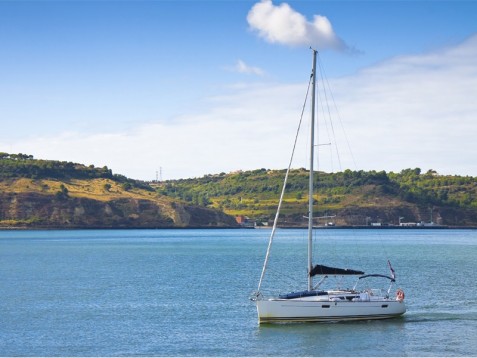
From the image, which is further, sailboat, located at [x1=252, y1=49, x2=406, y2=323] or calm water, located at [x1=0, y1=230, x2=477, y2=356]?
sailboat, located at [x1=252, y1=49, x2=406, y2=323]

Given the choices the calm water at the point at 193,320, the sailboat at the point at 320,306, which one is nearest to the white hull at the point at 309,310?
the sailboat at the point at 320,306

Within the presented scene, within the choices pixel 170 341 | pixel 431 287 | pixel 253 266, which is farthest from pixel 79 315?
pixel 253 266

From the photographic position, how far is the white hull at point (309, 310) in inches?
1726

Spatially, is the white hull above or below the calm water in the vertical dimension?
above

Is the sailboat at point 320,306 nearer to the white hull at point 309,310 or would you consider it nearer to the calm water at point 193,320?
the white hull at point 309,310

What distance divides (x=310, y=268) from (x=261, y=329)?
15.6 ft

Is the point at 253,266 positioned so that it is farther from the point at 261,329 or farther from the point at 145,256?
the point at 261,329

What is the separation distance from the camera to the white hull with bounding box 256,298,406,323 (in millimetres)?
43844

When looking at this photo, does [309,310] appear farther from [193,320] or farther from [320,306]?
[193,320]

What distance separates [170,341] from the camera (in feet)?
136

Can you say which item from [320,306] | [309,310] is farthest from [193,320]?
[320,306]

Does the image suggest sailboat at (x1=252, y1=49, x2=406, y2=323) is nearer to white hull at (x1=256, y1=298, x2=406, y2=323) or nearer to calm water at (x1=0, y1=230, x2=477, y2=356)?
white hull at (x1=256, y1=298, x2=406, y2=323)

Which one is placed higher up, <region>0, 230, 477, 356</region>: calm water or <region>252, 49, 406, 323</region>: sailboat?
<region>252, 49, 406, 323</region>: sailboat

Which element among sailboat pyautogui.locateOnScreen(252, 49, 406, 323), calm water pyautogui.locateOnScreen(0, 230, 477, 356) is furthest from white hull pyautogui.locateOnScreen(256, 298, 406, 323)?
calm water pyautogui.locateOnScreen(0, 230, 477, 356)
